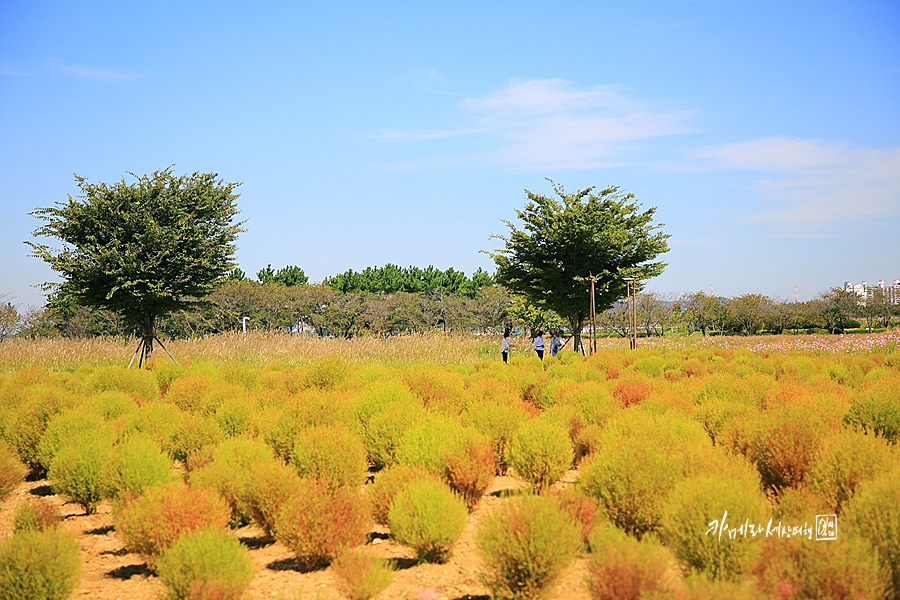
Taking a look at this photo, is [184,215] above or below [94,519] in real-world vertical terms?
above

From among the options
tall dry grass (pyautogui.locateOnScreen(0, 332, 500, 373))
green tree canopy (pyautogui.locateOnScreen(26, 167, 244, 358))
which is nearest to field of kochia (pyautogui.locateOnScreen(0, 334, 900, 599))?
green tree canopy (pyautogui.locateOnScreen(26, 167, 244, 358))

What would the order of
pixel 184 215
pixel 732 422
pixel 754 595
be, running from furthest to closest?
pixel 184 215, pixel 732 422, pixel 754 595

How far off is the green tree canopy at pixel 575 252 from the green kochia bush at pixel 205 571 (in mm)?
17883

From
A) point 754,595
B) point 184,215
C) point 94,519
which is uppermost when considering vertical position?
point 184,215

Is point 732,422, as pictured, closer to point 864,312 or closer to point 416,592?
point 416,592

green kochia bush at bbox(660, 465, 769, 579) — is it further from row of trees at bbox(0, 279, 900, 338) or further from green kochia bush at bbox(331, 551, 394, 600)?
row of trees at bbox(0, 279, 900, 338)

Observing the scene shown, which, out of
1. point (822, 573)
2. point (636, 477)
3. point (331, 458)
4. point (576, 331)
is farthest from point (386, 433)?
point (576, 331)

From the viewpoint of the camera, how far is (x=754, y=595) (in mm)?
3002

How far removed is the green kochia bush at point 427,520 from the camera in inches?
165

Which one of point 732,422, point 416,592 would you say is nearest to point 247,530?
point 416,592

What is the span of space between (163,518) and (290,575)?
0.96 meters

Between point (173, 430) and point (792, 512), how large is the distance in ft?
20.8

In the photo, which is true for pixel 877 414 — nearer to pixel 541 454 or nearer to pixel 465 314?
pixel 541 454

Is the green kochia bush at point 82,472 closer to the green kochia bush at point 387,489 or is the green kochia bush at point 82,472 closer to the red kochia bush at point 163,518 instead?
the red kochia bush at point 163,518
